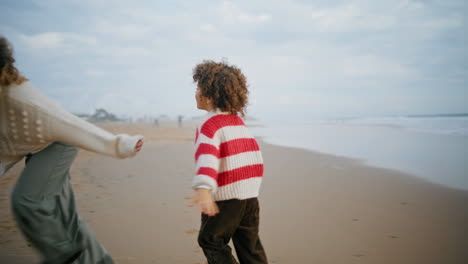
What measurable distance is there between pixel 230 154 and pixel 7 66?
1.31 meters

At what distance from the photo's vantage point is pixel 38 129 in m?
1.65

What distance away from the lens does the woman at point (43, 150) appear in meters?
1.61

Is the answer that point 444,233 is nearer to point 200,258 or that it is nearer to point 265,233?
point 265,233

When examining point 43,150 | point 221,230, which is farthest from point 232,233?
point 43,150

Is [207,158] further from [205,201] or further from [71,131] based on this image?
[71,131]

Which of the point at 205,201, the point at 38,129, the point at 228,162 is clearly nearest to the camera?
the point at 205,201

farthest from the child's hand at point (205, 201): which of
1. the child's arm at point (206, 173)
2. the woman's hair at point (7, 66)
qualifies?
the woman's hair at point (7, 66)

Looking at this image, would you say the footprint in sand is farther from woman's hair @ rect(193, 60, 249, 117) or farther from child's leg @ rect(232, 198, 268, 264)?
woman's hair @ rect(193, 60, 249, 117)

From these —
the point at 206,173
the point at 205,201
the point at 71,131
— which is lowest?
the point at 205,201

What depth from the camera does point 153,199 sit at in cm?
444

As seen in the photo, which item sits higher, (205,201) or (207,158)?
(207,158)

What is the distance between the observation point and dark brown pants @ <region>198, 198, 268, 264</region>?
70.5 inches

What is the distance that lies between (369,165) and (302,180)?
7.17 feet

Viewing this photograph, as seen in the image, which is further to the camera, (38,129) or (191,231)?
(191,231)
